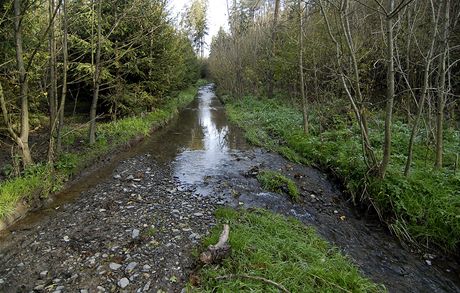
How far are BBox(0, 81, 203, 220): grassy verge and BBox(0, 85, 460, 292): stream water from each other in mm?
326

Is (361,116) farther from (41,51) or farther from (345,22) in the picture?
(41,51)

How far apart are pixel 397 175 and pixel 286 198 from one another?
2383mm

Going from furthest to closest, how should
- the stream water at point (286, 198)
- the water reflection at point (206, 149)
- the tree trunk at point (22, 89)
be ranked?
the water reflection at point (206, 149) < the tree trunk at point (22, 89) < the stream water at point (286, 198)

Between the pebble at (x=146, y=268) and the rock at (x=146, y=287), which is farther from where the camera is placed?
the pebble at (x=146, y=268)

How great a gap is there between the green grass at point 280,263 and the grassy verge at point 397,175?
5.94 feet

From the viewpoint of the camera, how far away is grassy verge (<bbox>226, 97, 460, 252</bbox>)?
5379 millimetres

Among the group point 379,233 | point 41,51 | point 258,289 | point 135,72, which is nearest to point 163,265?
point 258,289

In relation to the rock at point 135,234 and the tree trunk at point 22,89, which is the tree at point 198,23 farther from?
the rock at point 135,234

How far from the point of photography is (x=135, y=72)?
13102 mm

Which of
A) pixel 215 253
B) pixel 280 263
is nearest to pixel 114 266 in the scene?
pixel 215 253

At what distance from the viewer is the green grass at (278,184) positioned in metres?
6.97

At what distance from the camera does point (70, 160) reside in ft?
25.2

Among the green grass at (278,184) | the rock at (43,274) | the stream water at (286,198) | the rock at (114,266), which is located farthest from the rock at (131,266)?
the green grass at (278,184)

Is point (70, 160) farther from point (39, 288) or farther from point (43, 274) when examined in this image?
point (39, 288)
